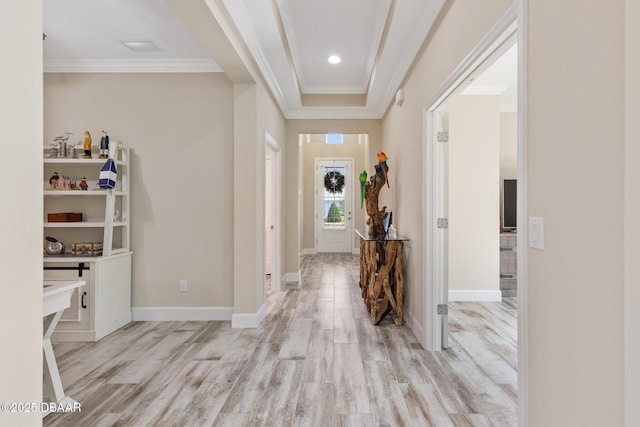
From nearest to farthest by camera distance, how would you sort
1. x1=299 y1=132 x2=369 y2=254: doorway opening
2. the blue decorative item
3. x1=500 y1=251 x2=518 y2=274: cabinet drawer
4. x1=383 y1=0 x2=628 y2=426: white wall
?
x1=383 y1=0 x2=628 y2=426: white wall < the blue decorative item < x1=500 y1=251 x2=518 y2=274: cabinet drawer < x1=299 y1=132 x2=369 y2=254: doorway opening

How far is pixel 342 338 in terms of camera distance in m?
3.11

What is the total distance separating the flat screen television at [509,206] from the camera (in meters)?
4.88

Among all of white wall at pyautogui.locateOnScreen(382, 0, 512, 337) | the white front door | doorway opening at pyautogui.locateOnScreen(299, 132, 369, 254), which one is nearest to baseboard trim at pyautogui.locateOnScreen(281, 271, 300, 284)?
white wall at pyautogui.locateOnScreen(382, 0, 512, 337)

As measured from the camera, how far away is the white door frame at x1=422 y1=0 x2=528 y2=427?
4.45 feet

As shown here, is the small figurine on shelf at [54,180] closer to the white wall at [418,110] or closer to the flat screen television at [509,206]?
the white wall at [418,110]

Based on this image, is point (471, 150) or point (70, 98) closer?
point (70, 98)

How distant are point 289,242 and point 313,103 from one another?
7.13 feet

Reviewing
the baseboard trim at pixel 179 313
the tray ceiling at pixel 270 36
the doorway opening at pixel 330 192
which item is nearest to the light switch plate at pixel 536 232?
the tray ceiling at pixel 270 36

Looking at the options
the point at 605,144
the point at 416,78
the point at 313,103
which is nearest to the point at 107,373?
the point at 605,144

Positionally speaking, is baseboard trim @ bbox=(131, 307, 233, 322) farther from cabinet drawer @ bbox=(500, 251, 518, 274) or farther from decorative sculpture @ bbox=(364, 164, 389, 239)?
cabinet drawer @ bbox=(500, 251, 518, 274)

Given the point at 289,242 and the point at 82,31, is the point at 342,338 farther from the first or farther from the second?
the point at 82,31

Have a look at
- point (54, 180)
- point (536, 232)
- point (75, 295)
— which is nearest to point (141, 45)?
point (54, 180)
